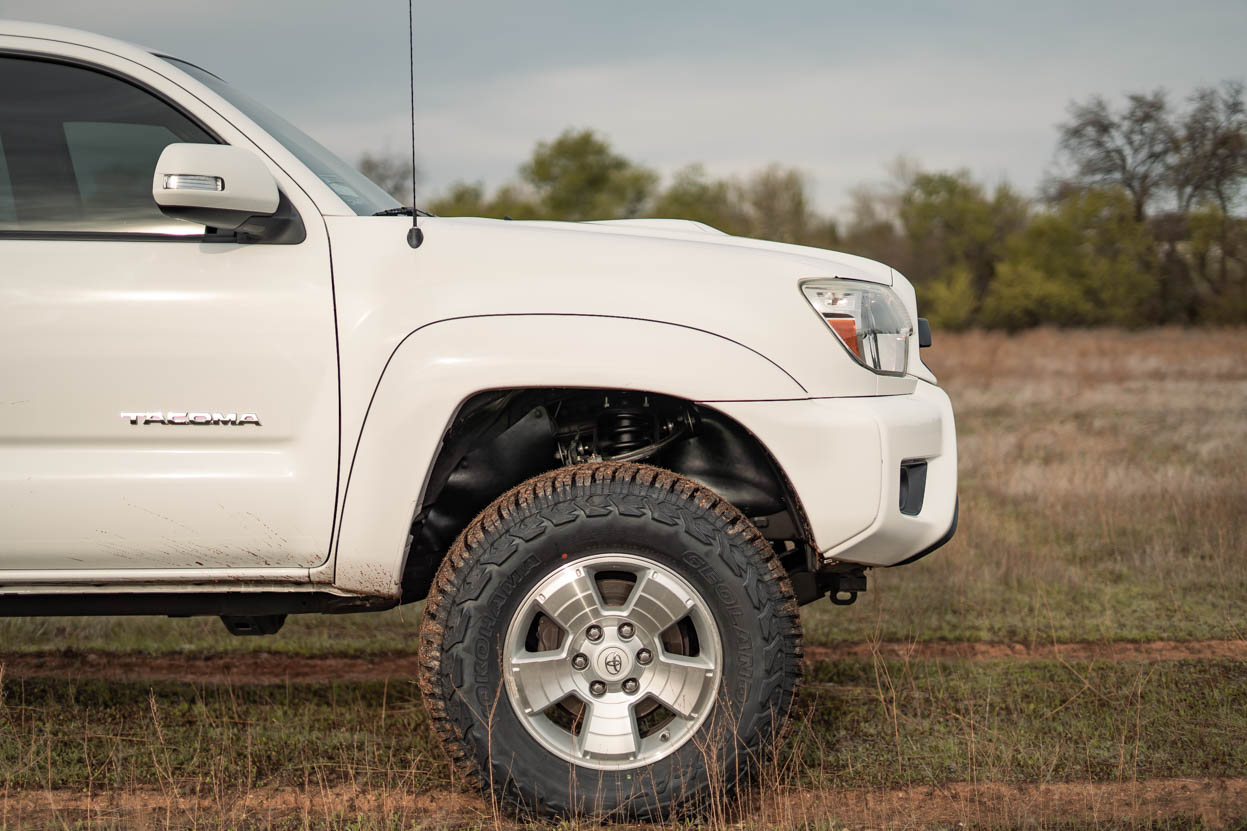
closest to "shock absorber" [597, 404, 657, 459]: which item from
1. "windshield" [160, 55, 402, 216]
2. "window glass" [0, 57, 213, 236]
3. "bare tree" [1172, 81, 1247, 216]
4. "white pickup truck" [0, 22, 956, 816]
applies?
"white pickup truck" [0, 22, 956, 816]

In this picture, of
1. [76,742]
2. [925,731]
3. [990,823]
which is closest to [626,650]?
[990,823]

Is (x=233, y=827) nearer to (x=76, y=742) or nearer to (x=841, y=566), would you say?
(x=76, y=742)

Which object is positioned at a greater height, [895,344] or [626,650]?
[895,344]

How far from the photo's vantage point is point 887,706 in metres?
4.23

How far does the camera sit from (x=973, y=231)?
4628cm

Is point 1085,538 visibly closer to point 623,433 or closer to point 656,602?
point 623,433

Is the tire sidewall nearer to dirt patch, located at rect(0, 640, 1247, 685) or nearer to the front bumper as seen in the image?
the front bumper

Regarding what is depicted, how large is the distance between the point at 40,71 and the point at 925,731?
3584mm

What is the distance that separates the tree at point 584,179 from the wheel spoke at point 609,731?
163ft

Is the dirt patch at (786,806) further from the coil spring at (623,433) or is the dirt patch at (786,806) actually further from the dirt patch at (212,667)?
the dirt patch at (212,667)

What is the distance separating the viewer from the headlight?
3.17m

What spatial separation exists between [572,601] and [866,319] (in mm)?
1195

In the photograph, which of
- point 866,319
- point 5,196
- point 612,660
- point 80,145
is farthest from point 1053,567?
point 5,196

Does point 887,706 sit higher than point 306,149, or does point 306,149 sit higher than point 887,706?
point 306,149
